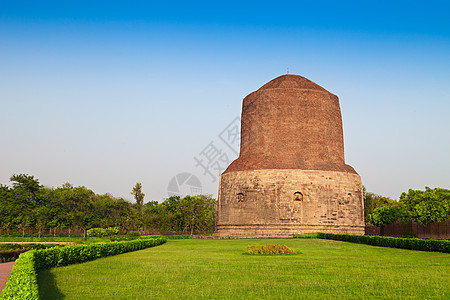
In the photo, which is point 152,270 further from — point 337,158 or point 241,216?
point 337,158

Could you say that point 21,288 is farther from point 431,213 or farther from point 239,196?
point 239,196

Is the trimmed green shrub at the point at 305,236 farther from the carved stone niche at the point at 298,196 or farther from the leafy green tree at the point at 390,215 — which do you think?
the leafy green tree at the point at 390,215

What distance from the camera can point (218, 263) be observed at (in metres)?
12.4

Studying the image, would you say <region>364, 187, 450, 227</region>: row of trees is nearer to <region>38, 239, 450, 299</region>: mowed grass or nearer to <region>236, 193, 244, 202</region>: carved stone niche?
<region>236, 193, 244, 202</region>: carved stone niche

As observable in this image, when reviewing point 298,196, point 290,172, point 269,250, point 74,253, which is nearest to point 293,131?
point 290,172

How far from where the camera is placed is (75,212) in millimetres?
46375

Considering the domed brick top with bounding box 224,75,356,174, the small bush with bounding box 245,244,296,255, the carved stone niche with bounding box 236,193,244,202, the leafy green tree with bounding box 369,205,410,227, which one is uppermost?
the domed brick top with bounding box 224,75,356,174

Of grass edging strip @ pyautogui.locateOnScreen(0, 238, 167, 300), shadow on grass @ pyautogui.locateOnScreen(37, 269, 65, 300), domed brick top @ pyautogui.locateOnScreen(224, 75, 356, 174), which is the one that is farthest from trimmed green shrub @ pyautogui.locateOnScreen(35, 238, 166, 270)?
domed brick top @ pyautogui.locateOnScreen(224, 75, 356, 174)

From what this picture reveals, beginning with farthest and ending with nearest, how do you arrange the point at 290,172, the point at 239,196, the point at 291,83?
the point at 291,83 < the point at 239,196 < the point at 290,172

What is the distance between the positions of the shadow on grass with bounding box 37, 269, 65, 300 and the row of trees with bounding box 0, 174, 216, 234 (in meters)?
35.1

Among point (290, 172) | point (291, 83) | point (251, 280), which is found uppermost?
point (291, 83)

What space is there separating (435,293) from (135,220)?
1904 inches

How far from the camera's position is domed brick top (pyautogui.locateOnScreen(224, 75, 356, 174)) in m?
33.6

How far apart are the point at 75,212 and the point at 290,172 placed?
26.5 m
